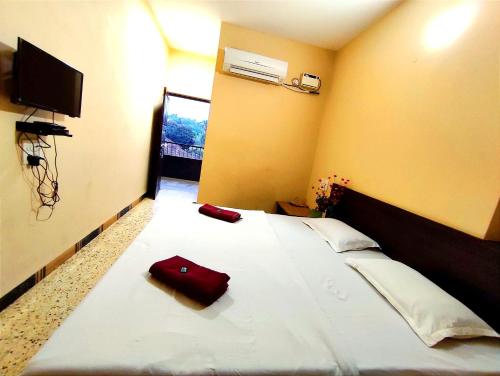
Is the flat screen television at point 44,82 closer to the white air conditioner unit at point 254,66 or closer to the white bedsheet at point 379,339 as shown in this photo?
the white air conditioner unit at point 254,66

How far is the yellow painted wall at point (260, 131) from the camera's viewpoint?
3.20 meters

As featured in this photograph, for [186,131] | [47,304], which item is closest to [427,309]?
[47,304]

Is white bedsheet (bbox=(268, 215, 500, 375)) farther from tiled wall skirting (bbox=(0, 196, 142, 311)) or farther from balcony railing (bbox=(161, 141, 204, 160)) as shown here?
balcony railing (bbox=(161, 141, 204, 160))

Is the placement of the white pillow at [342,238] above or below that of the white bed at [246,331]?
above

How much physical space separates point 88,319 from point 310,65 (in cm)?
355

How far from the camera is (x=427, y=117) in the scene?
1783mm

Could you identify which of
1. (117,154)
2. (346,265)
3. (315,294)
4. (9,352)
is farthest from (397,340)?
(117,154)

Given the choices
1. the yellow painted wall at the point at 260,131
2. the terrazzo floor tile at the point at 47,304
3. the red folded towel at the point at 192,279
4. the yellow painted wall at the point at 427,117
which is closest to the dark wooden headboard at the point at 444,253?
the yellow painted wall at the point at 427,117

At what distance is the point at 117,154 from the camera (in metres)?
2.97

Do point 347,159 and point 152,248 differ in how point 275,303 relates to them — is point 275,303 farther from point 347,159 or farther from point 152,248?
point 347,159

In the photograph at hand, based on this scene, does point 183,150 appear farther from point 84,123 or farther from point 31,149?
point 31,149

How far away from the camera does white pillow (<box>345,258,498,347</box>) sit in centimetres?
104

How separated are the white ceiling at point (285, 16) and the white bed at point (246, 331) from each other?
2.57m

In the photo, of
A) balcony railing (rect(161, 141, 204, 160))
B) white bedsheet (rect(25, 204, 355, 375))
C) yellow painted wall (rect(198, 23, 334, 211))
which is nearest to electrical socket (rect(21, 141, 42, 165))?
white bedsheet (rect(25, 204, 355, 375))
